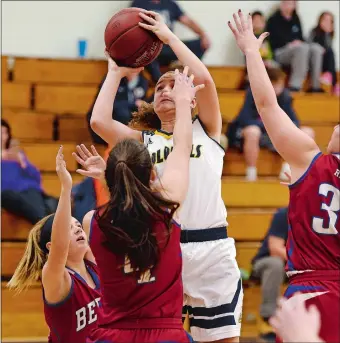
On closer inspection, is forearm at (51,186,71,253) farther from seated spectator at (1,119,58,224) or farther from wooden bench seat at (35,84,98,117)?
wooden bench seat at (35,84,98,117)

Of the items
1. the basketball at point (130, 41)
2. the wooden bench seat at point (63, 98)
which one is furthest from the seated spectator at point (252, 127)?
the basketball at point (130, 41)

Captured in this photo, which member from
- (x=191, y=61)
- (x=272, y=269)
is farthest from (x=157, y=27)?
(x=272, y=269)

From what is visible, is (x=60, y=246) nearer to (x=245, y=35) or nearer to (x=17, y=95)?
(x=245, y=35)

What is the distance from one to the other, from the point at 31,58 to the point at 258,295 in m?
4.19

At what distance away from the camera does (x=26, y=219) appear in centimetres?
753

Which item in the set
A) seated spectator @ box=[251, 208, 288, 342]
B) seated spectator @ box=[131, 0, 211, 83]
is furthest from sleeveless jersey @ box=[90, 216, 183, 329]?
seated spectator @ box=[131, 0, 211, 83]

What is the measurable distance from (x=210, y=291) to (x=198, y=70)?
1.16 metres

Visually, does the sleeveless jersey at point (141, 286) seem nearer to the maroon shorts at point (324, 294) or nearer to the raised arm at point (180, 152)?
the raised arm at point (180, 152)

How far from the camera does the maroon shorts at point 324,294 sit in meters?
2.84

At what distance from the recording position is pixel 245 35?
12.5ft

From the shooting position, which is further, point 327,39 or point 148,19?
point 327,39

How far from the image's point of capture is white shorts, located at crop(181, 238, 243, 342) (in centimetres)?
430

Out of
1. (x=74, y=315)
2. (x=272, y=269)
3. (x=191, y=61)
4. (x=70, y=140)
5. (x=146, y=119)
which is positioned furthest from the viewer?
(x=70, y=140)

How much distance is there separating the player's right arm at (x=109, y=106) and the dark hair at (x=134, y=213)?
4.07 feet
